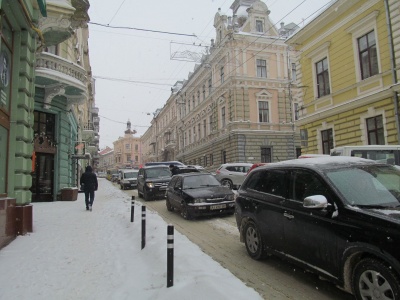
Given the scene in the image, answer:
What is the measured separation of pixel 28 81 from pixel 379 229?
825cm

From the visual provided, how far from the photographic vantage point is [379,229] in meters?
3.45

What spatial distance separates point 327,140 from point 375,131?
331 cm

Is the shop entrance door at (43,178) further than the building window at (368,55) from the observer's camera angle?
No

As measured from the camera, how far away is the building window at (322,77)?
18406 mm

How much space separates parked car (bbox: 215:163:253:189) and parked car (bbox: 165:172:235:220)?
373 inches

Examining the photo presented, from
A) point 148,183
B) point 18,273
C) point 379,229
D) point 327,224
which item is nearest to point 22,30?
point 18,273

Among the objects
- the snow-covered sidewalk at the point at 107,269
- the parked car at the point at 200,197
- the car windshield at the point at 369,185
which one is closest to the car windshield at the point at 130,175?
the parked car at the point at 200,197

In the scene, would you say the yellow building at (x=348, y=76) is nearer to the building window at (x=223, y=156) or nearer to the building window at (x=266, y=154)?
the building window at (x=266, y=154)

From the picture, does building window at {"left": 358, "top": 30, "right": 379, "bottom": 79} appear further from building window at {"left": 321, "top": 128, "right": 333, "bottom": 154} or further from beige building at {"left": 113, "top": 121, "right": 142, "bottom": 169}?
beige building at {"left": 113, "top": 121, "right": 142, "bottom": 169}

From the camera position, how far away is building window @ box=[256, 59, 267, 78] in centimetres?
3184

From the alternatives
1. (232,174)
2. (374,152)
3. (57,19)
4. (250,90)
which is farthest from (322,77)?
(57,19)

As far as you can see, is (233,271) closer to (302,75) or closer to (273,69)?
(302,75)

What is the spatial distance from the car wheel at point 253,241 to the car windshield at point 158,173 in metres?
12.1

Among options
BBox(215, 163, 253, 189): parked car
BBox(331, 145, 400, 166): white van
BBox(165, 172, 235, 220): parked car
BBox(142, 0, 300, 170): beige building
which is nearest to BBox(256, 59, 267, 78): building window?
BBox(142, 0, 300, 170): beige building
